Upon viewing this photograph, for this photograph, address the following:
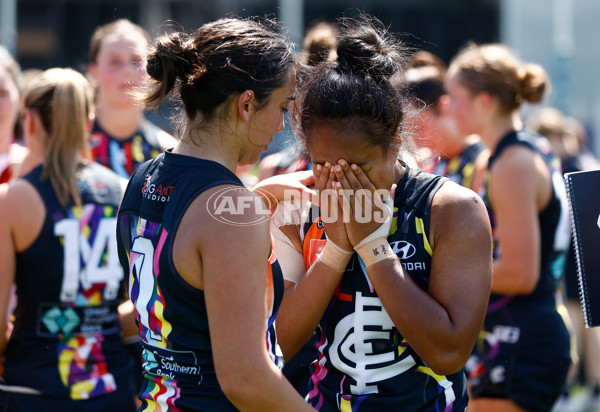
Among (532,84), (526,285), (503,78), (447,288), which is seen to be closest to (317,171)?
(447,288)

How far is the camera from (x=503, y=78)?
364cm

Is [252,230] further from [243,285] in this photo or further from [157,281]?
[157,281]

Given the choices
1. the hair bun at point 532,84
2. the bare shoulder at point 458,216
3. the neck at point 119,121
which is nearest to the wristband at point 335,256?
the bare shoulder at point 458,216

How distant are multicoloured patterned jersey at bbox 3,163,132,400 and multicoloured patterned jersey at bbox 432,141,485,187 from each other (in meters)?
2.17

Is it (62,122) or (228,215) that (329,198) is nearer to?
(228,215)

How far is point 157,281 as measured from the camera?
5.56ft

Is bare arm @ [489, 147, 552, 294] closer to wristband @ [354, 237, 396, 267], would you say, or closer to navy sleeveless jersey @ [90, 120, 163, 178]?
wristband @ [354, 237, 396, 267]

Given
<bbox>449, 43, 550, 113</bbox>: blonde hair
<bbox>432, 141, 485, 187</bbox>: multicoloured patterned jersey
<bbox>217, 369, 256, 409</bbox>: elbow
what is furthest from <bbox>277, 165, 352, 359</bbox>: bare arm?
<bbox>432, 141, 485, 187</bbox>: multicoloured patterned jersey

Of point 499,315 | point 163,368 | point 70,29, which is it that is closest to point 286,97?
point 163,368

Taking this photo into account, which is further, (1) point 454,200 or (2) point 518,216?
(2) point 518,216

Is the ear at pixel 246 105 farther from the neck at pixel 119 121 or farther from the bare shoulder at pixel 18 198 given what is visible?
the neck at pixel 119 121

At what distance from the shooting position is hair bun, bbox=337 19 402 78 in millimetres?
1940

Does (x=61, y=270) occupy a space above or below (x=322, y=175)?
below

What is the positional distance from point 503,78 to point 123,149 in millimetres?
2156
